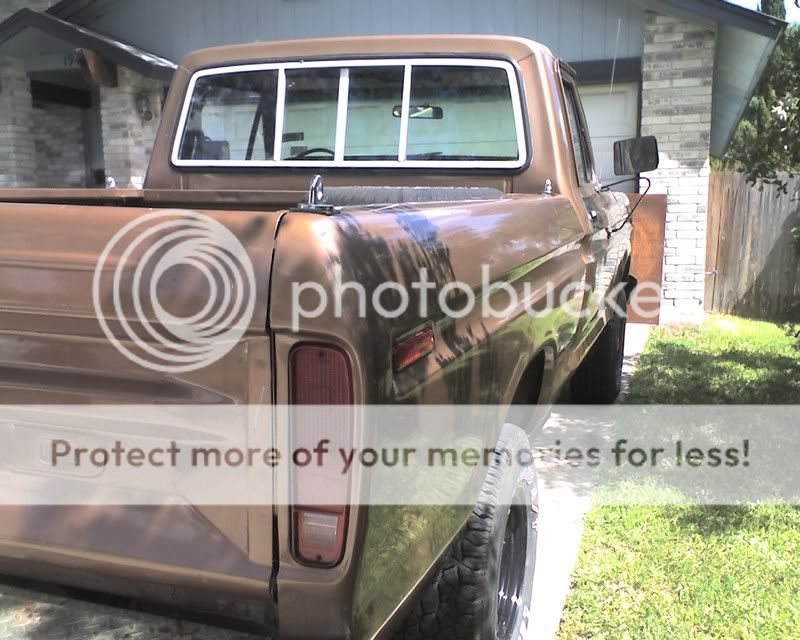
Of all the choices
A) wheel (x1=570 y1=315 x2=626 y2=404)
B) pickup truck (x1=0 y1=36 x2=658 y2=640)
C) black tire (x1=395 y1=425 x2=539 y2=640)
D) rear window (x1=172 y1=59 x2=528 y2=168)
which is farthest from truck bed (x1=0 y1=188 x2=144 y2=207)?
wheel (x1=570 y1=315 x2=626 y2=404)

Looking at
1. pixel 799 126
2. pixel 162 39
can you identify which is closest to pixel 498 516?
pixel 799 126

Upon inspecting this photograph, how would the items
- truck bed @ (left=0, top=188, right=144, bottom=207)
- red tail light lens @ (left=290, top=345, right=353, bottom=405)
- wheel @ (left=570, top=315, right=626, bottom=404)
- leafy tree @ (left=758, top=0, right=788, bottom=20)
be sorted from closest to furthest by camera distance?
1. red tail light lens @ (left=290, top=345, right=353, bottom=405)
2. truck bed @ (left=0, top=188, right=144, bottom=207)
3. wheel @ (left=570, top=315, right=626, bottom=404)
4. leafy tree @ (left=758, top=0, right=788, bottom=20)

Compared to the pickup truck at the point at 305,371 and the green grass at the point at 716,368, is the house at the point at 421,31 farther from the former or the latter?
the pickup truck at the point at 305,371

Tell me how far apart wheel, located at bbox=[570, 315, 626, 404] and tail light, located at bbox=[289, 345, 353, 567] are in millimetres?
3848

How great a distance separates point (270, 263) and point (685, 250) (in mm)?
7645

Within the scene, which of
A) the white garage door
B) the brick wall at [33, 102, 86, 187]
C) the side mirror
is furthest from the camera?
the brick wall at [33, 102, 86, 187]

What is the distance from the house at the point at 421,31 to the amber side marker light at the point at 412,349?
5.58 meters

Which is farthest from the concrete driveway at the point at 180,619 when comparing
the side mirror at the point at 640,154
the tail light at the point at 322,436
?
the side mirror at the point at 640,154

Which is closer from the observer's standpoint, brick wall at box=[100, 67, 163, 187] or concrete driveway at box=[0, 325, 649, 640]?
concrete driveway at box=[0, 325, 649, 640]

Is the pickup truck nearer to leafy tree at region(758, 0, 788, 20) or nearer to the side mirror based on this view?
the side mirror

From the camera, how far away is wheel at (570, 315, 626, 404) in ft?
16.8

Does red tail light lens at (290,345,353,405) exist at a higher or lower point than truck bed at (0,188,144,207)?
lower

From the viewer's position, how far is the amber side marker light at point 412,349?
1563 millimetres

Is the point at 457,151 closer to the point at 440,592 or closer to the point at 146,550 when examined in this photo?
the point at 440,592
